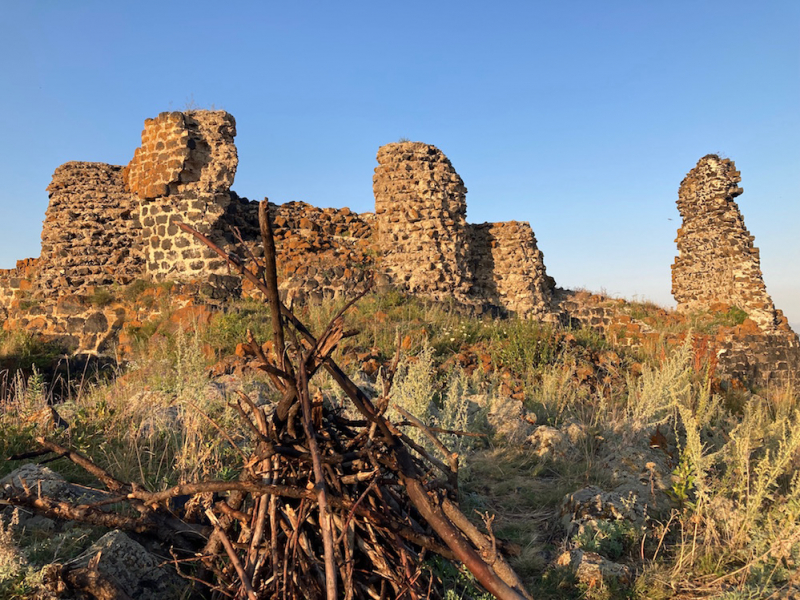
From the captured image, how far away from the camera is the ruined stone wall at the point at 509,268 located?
43.7 ft

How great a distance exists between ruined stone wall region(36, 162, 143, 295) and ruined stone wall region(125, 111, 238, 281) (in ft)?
1.65

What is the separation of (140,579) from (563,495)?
2.66 metres

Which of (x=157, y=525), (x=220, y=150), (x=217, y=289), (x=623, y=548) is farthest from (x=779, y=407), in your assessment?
(x=220, y=150)

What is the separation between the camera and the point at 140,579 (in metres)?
2.04

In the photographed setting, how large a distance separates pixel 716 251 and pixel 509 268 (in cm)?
571

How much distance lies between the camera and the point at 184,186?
37.7 feet

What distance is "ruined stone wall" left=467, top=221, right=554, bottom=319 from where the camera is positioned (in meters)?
13.3

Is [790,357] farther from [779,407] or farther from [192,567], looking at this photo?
[192,567]

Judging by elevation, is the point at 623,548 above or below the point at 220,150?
below

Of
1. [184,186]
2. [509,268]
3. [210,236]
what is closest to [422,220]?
[509,268]

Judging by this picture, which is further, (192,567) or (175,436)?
(175,436)

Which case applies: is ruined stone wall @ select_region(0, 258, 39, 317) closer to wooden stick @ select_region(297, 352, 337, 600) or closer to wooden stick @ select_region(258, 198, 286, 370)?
wooden stick @ select_region(258, 198, 286, 370)

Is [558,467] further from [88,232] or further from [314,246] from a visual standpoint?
[88,232]

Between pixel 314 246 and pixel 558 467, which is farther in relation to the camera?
pixel 314 246
